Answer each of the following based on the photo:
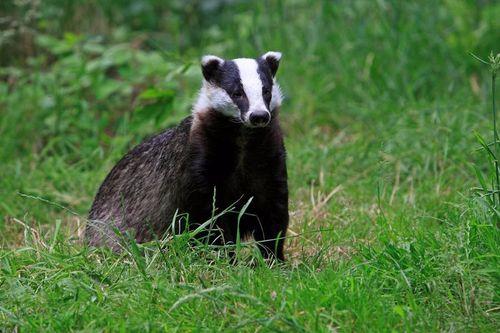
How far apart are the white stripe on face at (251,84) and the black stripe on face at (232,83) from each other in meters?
0.02

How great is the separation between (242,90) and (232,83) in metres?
0.09

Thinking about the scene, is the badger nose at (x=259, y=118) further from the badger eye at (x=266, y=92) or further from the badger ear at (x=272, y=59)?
the badger ear at (x=272, y=59)

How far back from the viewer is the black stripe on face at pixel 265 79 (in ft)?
13.8

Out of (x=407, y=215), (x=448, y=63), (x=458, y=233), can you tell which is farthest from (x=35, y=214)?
(x=448, y=63)

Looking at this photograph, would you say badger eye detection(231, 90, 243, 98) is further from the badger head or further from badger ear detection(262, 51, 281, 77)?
badger ear detection(262, 51, 281, 77)

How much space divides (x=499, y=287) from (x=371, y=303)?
1.61 feet

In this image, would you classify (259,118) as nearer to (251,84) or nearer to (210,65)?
(251,84)

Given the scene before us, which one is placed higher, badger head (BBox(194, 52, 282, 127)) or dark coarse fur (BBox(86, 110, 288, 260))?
badger head (BBox(194, 52, 282, 127))

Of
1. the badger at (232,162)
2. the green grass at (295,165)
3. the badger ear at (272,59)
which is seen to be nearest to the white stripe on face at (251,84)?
the badger at (232,162)

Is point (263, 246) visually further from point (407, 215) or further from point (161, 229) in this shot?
point (407, 215)

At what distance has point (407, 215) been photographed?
4.58m

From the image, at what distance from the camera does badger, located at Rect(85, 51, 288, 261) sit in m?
4.09

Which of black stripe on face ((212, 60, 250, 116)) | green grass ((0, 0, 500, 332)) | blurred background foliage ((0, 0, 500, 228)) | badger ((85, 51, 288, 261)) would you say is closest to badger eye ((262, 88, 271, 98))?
badger ((85, 51, 288, 261))

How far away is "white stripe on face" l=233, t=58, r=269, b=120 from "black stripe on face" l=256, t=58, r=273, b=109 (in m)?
0.03
